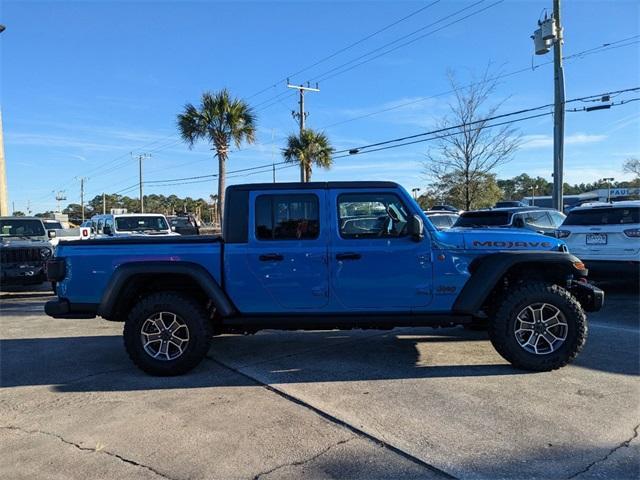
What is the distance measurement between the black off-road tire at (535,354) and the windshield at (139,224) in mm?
12605

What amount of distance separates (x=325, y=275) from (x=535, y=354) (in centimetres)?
219

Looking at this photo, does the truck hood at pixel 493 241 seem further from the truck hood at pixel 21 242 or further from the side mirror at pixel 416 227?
the truck hood at pixel 21 242

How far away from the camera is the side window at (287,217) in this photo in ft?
17.4

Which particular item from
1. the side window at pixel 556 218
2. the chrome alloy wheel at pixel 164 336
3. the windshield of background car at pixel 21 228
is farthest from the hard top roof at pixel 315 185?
the windshield of background car at pixel 21 228

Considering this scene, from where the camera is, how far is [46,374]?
5.53 m

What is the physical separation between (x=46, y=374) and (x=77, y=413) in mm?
1430

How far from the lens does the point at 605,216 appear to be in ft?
30.1

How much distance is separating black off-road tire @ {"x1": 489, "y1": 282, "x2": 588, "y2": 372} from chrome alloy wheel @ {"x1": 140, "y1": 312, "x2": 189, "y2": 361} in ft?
10.3

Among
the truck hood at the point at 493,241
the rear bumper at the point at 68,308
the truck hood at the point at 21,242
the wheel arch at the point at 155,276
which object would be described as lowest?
the rear bumper at the point at 68,308

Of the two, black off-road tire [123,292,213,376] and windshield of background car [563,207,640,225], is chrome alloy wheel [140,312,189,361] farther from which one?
windshield of background car [563,207,640,225]

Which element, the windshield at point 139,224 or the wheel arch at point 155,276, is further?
the windshield at point 139,224

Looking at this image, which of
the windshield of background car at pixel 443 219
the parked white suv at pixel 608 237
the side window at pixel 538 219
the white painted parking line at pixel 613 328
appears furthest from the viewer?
the windshield of background car at pixel 443 219

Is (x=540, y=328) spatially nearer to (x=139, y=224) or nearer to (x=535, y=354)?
(x=535, y=354)

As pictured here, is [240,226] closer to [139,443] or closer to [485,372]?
[139,443]
